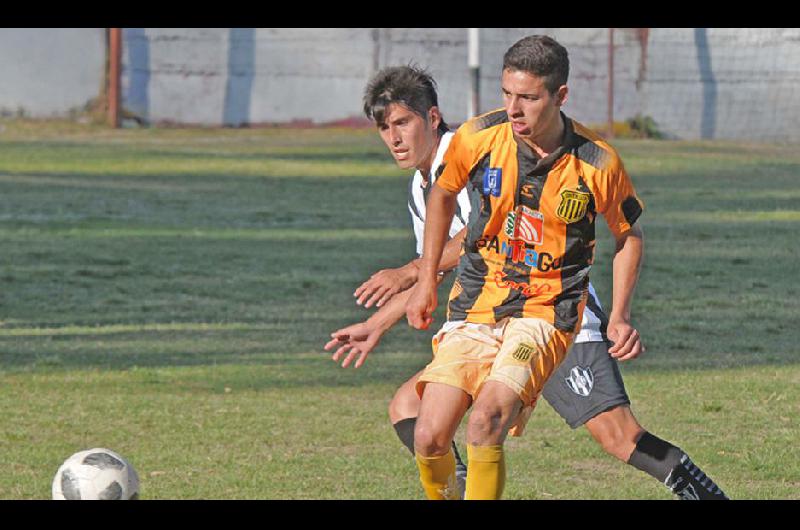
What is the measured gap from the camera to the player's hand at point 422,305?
5320 mm

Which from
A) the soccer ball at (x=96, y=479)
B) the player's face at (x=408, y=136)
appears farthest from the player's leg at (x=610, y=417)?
the soccer ball at (x=96, y=479)

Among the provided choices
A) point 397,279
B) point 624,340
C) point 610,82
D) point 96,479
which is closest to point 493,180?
point 397,279

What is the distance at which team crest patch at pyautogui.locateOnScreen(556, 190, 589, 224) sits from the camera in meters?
5.29

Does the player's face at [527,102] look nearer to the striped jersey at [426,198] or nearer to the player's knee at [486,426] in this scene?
the striped jersey at [426,198]

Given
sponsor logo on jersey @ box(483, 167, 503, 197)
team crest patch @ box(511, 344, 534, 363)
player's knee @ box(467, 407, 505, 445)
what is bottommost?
player's knee @ box(467, 407, 505, 445)

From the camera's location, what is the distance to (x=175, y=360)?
32.1 ft

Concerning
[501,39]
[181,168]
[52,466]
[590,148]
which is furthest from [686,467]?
[501,39]

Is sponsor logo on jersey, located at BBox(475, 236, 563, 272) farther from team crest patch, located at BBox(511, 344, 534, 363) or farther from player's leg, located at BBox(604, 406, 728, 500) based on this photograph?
player's leg, located at BBox(604, 406, 728, 500)

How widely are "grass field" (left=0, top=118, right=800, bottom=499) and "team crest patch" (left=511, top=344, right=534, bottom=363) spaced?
148 centimetres

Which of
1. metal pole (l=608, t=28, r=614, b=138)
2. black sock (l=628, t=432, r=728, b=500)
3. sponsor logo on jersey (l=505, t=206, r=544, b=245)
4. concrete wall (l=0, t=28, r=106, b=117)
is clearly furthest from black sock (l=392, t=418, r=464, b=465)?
concrete wall (l=0, t=28, r=106, b=117)

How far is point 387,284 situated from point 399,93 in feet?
2.29

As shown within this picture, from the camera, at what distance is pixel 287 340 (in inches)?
419

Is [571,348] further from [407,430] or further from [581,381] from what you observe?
[407,430]
